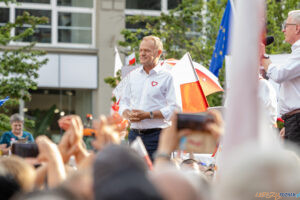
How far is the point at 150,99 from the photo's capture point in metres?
6.14

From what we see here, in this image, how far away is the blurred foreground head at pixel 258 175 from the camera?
7.04 ft

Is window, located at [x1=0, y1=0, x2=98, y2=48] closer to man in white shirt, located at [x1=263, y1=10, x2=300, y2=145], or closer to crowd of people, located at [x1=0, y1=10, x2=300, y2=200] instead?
Answer: man in white shirt, located at [x1=263, y1=10, x2=300, y2=145]

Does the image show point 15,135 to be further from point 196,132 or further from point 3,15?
point 3,15

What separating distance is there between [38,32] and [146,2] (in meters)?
3.71

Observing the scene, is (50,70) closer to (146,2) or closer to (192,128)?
(146,2)

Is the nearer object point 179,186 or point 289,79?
point 179,186

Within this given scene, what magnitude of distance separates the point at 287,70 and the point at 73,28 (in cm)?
1603

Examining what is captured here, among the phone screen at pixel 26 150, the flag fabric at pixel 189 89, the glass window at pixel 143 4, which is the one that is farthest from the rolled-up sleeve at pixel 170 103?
the glass window at pixel 143 4

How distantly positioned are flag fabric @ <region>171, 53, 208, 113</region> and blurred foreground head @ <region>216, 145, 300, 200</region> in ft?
17.4

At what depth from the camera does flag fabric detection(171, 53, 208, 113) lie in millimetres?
7613

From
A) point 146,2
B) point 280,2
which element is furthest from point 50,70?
point 280,2

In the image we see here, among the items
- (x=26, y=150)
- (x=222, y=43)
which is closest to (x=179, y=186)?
(x=26, y=150)

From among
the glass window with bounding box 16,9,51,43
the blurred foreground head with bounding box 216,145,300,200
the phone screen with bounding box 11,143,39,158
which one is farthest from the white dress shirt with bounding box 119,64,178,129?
the glass window with bounding box 16,9,51,43

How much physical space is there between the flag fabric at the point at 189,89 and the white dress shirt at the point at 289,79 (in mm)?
1938
